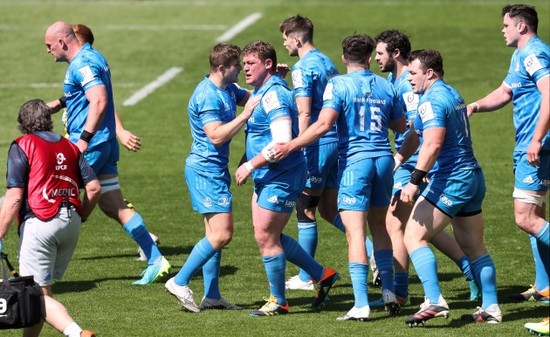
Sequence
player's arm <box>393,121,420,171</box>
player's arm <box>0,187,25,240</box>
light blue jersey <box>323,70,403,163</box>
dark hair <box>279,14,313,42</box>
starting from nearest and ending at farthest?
1. player's arm <box>0,187,25,240</box>
2. light blue jersey <box>323,70,403,163</box>
3. player's arm <box>393,121,420,171</box>
4. dark hair <box>279,14,313,42</box>

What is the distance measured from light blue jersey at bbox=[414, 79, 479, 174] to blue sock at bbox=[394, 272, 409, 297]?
1.36 metres

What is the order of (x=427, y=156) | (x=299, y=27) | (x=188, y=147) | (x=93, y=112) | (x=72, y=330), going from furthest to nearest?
(x=188, y=147)
(x=93, y=112)
(x=299, y=27)
(x=427, y=156)
(x=72, y=330)

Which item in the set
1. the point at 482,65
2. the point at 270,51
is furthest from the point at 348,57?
the point at 482,65

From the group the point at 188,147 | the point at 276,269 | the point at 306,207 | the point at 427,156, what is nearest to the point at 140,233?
the point at 306,207

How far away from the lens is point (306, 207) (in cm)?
1229

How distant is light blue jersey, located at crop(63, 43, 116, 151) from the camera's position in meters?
12.5

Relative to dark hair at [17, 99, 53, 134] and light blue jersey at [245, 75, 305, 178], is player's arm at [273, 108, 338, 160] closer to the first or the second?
light blue jersey at [245, 75, 305, 178]

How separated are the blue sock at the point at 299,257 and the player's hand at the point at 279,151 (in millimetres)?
1001

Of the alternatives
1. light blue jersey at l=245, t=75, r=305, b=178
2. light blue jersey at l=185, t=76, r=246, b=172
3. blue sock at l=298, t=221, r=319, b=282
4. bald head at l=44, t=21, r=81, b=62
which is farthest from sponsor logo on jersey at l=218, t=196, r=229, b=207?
bald head at l=44, t=21, r=81, b=62

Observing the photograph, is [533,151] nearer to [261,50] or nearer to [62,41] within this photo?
[261,50]

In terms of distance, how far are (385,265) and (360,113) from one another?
1.43 m

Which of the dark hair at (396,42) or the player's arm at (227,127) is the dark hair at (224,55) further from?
the dark hair at (396,42)

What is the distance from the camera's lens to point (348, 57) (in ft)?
36.3

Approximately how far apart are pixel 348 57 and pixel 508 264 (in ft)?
11.3
